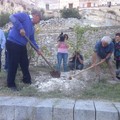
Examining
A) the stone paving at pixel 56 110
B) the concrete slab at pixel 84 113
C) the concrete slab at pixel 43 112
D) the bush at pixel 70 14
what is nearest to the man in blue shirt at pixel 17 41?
the stone paving at pixel 56 110

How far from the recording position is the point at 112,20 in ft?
138

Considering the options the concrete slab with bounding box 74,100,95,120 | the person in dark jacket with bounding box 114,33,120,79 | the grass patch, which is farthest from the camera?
the person in dark jacket with bounding box 114,33,120,79

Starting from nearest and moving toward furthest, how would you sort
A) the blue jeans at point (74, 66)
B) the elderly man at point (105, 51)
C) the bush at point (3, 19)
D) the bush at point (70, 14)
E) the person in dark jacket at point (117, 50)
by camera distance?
the elderly man at point (105, 51), the person in dark jacket at point (117, 50), the blue jeans at point (74, 66), the bush at point (3, 19), the bush at point (70, 14)

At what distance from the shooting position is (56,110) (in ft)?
13.0

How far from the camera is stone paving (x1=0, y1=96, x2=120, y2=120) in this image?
3.86m

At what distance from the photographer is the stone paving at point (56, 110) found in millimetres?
3863

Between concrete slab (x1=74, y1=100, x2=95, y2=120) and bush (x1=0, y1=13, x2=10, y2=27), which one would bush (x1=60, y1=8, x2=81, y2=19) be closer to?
bush (x1=0, y1=13, x2=10, y2=27)

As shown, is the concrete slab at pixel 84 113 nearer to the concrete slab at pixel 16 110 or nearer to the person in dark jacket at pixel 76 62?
the concrete slab at pixel 16 110

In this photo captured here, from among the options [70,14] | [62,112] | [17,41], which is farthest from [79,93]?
[70,14]

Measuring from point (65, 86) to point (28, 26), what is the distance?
129cm

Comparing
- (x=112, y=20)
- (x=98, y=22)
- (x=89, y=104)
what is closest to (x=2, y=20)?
(x=98, y=22)

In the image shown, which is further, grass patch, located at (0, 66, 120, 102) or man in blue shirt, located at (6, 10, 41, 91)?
man in blue shirt, located at (6, 10, 41, 91)

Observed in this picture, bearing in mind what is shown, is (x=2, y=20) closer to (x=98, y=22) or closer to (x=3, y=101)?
(x=98, y=22)

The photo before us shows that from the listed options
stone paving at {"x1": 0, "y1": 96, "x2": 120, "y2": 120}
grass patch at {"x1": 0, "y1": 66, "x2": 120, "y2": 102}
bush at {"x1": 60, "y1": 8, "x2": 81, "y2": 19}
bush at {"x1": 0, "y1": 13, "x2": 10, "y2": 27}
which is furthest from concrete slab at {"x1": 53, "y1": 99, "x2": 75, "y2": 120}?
bush at {"x1": 60, "y1": 8, "x2": 81, "y2": 19}
